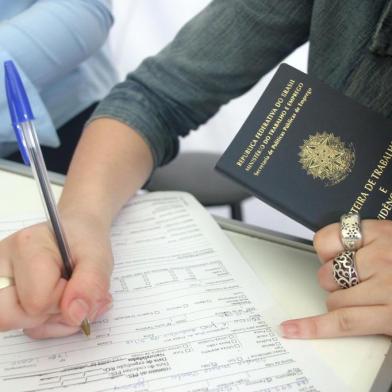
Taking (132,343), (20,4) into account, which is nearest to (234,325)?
(132,343)

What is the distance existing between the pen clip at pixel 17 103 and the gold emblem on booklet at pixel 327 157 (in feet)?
0.75

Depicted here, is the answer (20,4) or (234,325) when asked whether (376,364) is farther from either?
(20,4)

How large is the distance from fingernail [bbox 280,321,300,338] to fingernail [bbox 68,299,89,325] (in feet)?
0.50

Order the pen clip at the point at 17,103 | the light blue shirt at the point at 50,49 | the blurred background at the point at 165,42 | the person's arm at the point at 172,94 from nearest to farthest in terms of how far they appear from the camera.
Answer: the pen clip at the point at 17,103 < the person's arm at the point at 172,94 < the light blue shirt at the point at 50,49 < the blurred background at the point at 165,42

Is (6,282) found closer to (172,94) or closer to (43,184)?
(43,184)

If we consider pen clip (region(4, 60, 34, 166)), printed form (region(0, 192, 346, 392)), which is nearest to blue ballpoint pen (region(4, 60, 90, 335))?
pen clip (region(4, 60, 34, 166))

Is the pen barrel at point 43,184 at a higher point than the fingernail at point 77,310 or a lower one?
higher

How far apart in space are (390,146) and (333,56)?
183 mm

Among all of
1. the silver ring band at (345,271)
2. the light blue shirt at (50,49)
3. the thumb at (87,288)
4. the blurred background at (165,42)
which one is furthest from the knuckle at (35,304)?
the blurred background at (165,42)

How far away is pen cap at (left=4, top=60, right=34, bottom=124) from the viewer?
317 mm

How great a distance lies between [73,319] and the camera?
0.36 metres

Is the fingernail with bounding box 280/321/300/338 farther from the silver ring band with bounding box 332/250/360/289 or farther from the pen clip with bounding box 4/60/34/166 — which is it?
the pen clip with bounding box 4/60/34/166

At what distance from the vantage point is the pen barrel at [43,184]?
12.6 inches

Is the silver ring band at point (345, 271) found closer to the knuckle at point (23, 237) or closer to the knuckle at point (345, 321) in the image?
the knuckle at point (345, 321)
